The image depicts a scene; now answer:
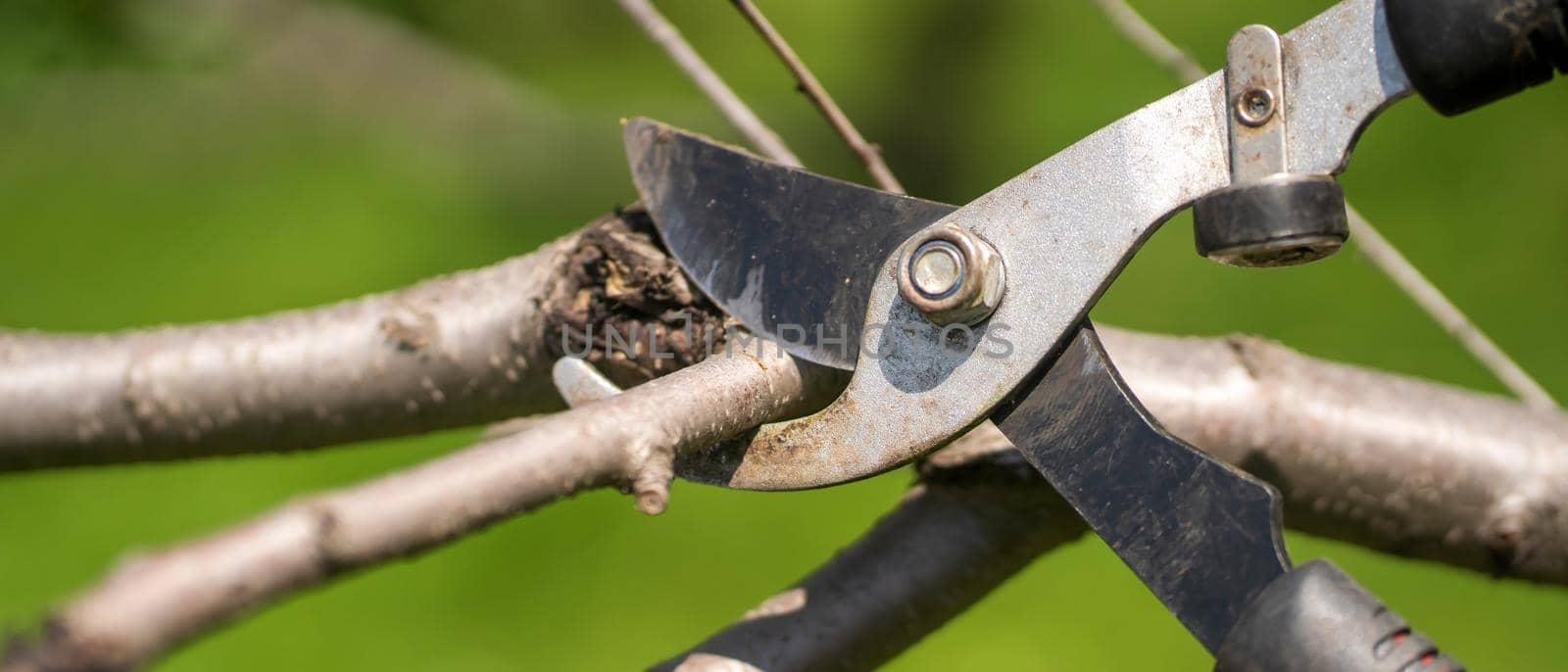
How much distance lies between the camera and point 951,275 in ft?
2.21

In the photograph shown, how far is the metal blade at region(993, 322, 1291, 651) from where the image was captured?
2.15 ft

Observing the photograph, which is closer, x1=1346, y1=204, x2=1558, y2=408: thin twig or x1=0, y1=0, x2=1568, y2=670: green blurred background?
x1=1346, y1=204, x2=1558, y2=408: thin twig

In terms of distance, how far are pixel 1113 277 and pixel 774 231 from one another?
193mm

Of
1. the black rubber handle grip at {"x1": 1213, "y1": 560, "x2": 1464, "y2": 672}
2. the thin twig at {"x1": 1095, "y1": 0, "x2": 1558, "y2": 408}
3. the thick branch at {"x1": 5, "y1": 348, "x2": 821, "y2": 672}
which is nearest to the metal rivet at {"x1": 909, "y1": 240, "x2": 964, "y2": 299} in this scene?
the thick branch at {"x1": 5, "y1": 348, "x2": 821, "y2": 672}

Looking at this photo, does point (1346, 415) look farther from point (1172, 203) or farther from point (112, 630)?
point (112, 630)

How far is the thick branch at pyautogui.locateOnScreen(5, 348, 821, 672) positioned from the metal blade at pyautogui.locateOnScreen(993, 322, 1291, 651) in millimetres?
176

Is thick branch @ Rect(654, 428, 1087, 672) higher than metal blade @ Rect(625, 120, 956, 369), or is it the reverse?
metal blade @ Rect(625, 120, 956, 369)

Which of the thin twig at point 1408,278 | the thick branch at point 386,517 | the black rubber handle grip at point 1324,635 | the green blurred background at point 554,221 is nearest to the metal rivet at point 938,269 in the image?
the thick branch at point 386,517

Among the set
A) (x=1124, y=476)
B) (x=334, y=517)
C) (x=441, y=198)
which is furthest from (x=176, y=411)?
(x=441, y=198)

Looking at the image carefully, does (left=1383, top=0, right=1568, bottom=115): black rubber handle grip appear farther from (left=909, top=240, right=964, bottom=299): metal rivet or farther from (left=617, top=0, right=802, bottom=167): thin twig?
(left=617, top=0, right=802, bottom=167): thin twig

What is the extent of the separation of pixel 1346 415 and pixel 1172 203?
0.31 meters

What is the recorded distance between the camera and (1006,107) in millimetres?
2287

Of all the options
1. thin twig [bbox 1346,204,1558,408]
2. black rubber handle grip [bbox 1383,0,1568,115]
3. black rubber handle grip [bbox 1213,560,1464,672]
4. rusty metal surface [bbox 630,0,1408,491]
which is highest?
rusty metal surface [bbox 630,0,1408,491]

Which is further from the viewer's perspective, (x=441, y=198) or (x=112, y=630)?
(x=441, y=198)
